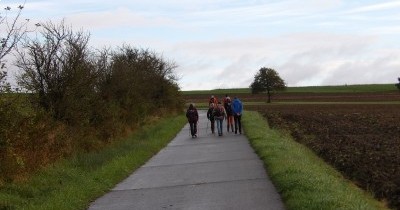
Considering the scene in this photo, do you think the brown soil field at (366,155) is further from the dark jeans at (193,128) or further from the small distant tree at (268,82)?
the small distant tree at (268,82)

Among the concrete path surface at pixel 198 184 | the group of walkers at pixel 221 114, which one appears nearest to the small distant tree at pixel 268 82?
the group of walkers at pixel 221 114

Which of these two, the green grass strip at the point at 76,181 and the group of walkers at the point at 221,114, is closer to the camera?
the green grass strip at the point at 76,181

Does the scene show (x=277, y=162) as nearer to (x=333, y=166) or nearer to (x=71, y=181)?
(x=333, y=166)

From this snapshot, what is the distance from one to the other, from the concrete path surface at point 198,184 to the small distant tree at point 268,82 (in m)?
91.2

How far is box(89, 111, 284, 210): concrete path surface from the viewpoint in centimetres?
1087

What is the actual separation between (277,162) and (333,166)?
404 cm

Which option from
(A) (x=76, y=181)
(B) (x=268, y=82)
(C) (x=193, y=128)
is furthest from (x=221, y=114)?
(B) (x=268, y=82)

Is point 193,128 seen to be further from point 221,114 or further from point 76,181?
point 76,181

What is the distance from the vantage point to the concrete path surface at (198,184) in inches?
428

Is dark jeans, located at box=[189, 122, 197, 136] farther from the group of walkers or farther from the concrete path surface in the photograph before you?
the concrete path surface

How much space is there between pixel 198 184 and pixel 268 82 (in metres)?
98.9

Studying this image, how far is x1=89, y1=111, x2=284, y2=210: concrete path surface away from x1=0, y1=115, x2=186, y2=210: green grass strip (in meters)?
0.33

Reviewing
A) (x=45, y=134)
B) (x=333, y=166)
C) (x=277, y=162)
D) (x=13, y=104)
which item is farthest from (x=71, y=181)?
(x=333, y=166)

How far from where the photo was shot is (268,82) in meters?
111
